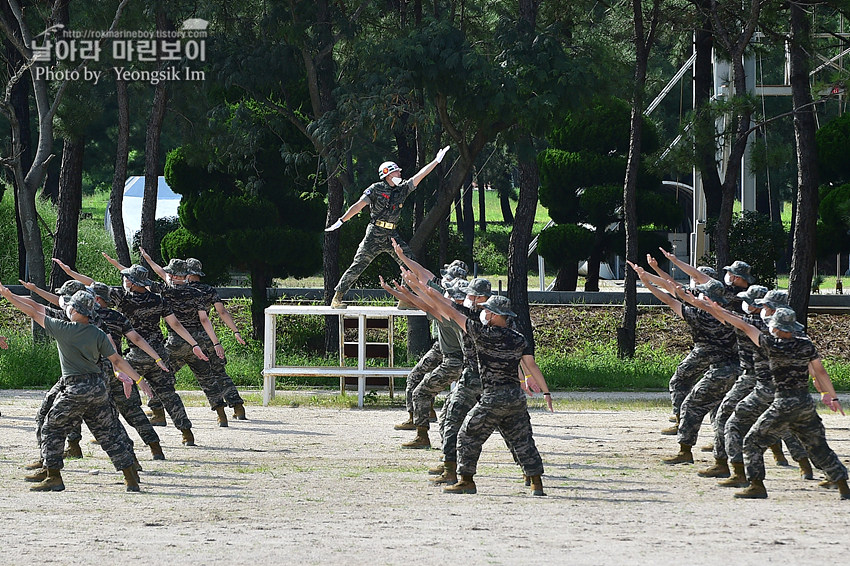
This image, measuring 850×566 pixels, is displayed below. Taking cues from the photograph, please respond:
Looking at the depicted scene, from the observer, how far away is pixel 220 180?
25.5 m

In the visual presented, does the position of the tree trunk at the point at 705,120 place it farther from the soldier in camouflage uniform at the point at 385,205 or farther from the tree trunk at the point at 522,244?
the soldier in camouflage uniform at the point at 385,205

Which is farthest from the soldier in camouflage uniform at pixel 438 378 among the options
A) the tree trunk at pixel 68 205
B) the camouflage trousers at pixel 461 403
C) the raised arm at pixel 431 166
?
the tree trunk at pixel 68 205

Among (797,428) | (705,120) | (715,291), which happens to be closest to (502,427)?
(797,428)

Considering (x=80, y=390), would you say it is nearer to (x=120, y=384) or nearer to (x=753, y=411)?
(x=120, y=384)

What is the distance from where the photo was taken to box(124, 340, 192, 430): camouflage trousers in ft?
49.5

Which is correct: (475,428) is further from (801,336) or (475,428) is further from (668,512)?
A: (801,336)

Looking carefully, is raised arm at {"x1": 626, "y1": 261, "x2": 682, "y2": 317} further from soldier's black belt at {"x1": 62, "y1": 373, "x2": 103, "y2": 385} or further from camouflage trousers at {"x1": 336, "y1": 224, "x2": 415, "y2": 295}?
soldier's black belt at {"x1": 62, "y1": 373, "x2": 103, "y2": 385}

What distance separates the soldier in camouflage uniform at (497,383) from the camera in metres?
11.8

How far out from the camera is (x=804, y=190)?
23156 millimetres

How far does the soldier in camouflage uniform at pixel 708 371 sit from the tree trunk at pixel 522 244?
937 cm

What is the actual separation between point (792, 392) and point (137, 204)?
36.7 meters

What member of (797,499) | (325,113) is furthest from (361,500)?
(325,113)

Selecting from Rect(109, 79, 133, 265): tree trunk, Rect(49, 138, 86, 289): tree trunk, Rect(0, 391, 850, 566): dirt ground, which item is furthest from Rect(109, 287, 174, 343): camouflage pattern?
Rect(49, 138, 86, 289): tree trunk

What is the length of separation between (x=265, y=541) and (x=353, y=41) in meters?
14.8
